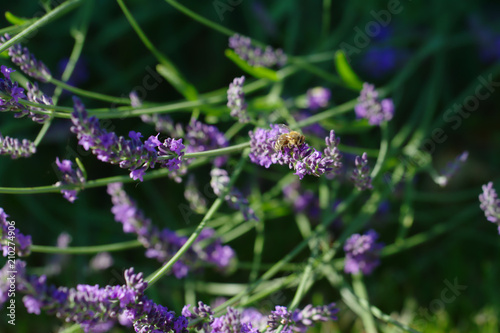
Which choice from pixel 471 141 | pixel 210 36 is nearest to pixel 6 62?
pixel 210 36

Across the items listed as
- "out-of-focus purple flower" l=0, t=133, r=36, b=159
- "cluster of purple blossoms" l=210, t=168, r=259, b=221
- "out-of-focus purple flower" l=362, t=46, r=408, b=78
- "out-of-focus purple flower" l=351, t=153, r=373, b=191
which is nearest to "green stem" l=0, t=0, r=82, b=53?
"out-of-focus purple flower" l=0, t=133, r=36, b=159

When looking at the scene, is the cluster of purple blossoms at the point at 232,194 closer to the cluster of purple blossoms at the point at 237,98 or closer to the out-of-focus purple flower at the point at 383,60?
the cluster of purple blossoms at the point at 237,98

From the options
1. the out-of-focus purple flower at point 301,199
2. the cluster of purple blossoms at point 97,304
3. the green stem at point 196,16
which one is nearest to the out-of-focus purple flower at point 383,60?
the out-of-focus purple flower at point 301,199

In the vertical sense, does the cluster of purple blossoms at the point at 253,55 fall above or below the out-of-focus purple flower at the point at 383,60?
below

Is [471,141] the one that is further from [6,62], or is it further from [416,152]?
[6,62]

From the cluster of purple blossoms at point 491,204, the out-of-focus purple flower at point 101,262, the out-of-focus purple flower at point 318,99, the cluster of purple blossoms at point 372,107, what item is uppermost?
the out-of-focus purple flower at point 318,99

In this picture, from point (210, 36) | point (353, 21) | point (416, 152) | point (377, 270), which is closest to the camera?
point (416, 152)
